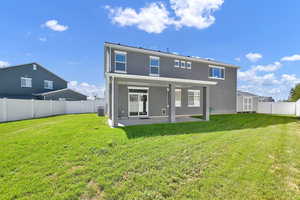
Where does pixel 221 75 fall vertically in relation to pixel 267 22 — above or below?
below

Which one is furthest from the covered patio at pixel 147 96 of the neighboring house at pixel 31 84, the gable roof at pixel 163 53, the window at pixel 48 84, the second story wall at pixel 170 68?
the window at pixel 48 84

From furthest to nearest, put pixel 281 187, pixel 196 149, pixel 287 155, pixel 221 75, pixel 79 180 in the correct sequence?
pixel 221 75
pixel 196 149
pixel 287 155
pixel 79 180
pixel 281 187

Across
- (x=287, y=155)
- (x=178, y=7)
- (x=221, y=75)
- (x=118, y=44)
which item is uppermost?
(x=178, y=7)

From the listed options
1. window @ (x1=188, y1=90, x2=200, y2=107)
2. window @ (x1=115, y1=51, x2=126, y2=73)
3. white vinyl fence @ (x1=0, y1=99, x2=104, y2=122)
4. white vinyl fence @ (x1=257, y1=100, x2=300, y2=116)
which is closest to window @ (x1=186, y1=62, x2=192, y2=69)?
window @ (x1=188, y1=90, x2=200, y2=107)

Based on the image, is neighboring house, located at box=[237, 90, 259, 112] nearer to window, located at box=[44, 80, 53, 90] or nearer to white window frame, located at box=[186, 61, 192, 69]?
white window frame, located at box=[186, 61, 192, 69]

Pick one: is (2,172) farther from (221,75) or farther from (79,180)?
(221,75)

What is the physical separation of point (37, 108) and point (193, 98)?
16.4 meters

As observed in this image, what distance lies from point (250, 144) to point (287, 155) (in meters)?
1.09

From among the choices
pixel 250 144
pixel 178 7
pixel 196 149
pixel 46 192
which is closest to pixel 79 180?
pixel 46 192

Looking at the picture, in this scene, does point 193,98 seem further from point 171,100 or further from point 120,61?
point 120,61

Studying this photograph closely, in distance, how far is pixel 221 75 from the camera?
16266 mm

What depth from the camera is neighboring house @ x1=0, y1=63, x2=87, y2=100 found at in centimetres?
1894

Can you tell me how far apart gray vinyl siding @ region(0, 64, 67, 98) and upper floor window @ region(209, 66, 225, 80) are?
25744mm

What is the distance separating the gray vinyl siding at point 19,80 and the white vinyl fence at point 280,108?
3448 centimetres
